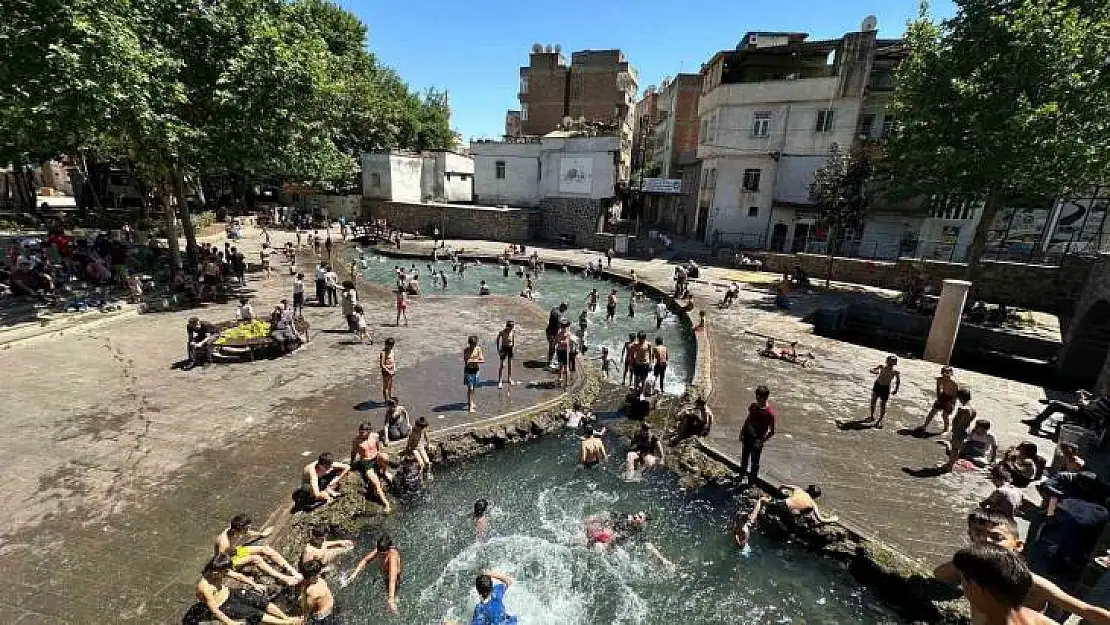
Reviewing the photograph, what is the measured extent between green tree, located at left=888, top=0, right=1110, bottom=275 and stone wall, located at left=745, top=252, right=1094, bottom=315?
10.1ft

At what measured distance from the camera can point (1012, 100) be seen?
19.1 m

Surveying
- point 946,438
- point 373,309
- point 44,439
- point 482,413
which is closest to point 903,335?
point 946,438

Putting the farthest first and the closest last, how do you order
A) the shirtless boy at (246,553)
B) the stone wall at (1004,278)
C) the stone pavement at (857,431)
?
the stone wall at (1004,278) → the stone pavement at (857,431) → the shirtless boy at (246,553)

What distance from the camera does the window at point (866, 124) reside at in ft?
102

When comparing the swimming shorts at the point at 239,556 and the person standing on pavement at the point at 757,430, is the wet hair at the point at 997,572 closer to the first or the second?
the person standing on pavement at the point at 757,430

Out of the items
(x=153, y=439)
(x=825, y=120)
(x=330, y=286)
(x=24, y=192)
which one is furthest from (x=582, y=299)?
(x=24, y=192)

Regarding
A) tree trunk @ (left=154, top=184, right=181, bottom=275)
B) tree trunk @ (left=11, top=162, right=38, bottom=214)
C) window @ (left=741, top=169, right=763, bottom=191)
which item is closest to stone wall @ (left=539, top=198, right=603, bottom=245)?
window @ (left=741, top=169, right=763, bottom=191)

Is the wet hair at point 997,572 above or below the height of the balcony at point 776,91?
below

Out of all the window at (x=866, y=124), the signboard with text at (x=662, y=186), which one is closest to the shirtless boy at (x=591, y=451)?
the window at (x=866, y=124)

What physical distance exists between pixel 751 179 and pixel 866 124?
729cm

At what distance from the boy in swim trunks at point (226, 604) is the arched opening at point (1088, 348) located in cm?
2331

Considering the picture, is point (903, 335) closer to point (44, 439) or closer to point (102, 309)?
point (44, 439)

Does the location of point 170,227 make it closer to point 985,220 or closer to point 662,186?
point 985,220

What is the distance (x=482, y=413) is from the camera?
36.3ft
